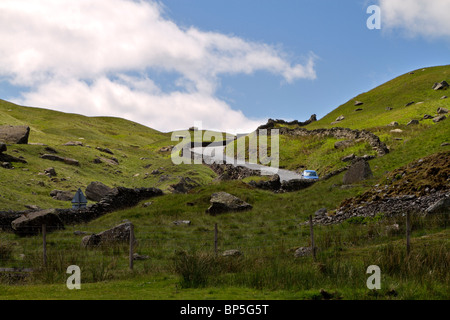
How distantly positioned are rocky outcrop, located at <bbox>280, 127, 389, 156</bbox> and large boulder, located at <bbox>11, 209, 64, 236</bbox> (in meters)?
33.5

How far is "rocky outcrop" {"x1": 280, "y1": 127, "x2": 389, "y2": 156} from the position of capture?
45.5 metres

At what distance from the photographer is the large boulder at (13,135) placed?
59.7 m

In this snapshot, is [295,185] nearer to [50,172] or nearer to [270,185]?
[270,185]

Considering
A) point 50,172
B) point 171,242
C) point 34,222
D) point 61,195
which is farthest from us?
point 50,172

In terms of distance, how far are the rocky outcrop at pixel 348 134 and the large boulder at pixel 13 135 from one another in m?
45.3

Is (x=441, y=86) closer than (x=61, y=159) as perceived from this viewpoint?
No

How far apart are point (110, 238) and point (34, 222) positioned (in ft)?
23.5

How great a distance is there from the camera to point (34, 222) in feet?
78.1

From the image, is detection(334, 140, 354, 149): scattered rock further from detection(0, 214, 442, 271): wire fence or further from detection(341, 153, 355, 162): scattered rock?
detection(0, 214, 442, 271): wire fence

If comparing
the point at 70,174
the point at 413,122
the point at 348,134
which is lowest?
the point at 70,174

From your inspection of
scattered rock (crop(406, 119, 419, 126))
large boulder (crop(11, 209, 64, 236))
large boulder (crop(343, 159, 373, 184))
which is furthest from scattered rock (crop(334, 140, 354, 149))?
large boulder (crop(11, 209, 64, 236))

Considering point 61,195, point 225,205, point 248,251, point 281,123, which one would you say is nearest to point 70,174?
point 61,195

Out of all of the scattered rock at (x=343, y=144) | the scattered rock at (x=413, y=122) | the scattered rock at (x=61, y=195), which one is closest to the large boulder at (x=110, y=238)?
the scattered rock at (x=61, y=195)
